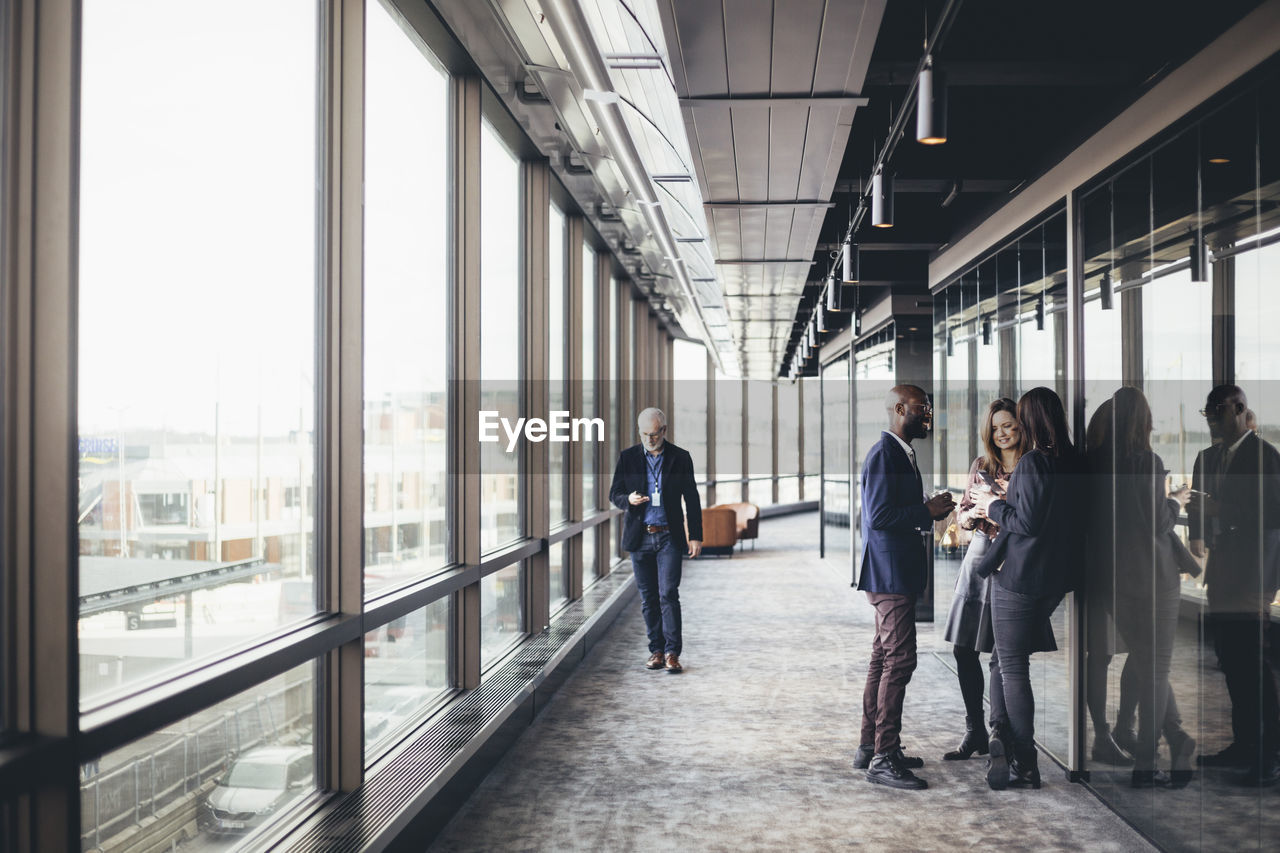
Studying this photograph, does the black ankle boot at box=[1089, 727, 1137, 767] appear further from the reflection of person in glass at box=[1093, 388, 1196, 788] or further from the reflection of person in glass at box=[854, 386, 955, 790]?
the reflection of person in glass at box=[854, 386, 955, 790]

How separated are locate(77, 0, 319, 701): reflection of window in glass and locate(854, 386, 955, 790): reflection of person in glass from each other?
2.40 meters

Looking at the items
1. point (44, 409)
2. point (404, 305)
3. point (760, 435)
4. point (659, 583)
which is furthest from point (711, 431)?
point (44, 409)

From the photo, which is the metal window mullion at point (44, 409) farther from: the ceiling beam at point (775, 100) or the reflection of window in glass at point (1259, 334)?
the reflection of window in glass at point (1259, 334)

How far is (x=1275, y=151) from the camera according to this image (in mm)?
2705

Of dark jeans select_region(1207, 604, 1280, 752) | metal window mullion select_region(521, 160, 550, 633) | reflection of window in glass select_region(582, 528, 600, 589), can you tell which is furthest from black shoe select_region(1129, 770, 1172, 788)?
reflection of window in glass select_region(582, 528, 600, 589)

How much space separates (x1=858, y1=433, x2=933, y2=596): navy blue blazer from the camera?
162 inches

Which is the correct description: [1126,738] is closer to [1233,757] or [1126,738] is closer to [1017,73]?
[1233,757]

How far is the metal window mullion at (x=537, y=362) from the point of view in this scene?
640 cm

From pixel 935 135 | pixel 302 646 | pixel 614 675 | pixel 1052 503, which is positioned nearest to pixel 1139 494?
pixel 1052 503

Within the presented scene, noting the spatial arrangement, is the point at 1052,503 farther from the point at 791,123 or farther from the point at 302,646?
the point at 302,646

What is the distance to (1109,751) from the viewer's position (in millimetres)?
3867

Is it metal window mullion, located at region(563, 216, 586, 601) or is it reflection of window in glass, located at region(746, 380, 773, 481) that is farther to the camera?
reflection of window in glass, located at region(746, 380, 773, 481)

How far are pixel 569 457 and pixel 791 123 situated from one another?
14.2 feet

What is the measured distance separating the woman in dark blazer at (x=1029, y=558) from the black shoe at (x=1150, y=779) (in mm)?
504
